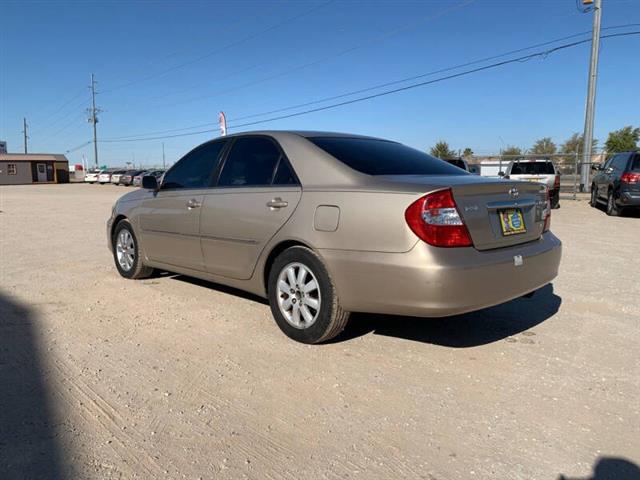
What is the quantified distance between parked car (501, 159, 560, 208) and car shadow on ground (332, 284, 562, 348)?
11.4 metres

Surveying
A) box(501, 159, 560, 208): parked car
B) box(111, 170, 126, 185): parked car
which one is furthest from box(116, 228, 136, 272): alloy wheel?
box(111, 170, 126, 185): parked car

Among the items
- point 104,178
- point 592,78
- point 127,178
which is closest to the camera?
point 592,78

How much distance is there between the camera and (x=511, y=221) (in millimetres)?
3717

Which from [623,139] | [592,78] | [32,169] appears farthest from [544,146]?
[32,169]

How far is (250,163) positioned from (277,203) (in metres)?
0.71

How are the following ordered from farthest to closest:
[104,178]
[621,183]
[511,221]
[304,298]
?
[104,178] → [621,183] → [304,298] → [511,221]

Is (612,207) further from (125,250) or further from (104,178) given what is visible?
(104,178)

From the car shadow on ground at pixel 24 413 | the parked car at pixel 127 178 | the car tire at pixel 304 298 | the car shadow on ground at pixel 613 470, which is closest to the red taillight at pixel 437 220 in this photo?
the car tire at pixel 304 298

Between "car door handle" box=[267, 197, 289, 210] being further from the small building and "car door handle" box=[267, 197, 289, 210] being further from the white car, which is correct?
the small building

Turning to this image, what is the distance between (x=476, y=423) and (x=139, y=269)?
426 cm

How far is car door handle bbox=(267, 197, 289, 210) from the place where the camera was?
399 centimetres

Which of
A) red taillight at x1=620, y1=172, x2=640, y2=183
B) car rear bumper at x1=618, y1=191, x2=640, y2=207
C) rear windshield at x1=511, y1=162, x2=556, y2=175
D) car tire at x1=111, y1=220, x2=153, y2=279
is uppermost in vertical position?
rear windshield at x1=511, y1=162, x2=556, y2=175

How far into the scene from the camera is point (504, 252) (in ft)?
11.7

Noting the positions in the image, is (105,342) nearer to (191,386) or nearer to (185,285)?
(191,386)
